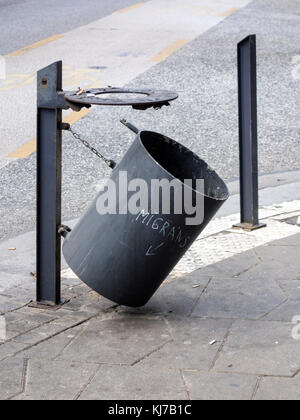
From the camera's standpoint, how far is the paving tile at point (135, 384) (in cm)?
411

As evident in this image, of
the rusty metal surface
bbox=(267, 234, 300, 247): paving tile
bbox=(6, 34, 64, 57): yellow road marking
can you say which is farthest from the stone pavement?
bbox=(6, 34, 64, 57): yellow road marking

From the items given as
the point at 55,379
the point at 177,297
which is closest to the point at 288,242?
the point at 177,297

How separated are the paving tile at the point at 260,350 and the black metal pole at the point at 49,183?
3.73 feet

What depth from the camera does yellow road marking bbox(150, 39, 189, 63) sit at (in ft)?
42.8

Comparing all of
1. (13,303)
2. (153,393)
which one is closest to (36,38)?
(13,303)

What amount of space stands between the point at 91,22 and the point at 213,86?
5.29 meters

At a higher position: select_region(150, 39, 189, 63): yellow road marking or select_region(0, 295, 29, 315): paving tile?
select_region(150, 39, 189, 63): yellow road marking

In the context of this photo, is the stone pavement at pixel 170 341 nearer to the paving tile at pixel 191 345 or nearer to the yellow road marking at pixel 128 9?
the paving tile at pixel 191 345

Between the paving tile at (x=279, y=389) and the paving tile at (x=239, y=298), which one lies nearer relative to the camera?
the paving tile at (x=279, y=389)

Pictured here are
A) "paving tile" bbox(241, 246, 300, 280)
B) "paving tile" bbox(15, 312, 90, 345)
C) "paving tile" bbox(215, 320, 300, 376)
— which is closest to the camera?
"paving tile" bbox(215, 320, 300, 376)

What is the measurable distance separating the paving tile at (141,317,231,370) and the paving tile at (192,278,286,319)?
0.47ft

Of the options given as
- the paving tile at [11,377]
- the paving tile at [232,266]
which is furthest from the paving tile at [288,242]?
the paving tile at [11,377]

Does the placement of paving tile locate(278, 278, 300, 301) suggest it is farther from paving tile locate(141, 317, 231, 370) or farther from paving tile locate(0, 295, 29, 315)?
paving tile locate(0, 295, 29, 315)
